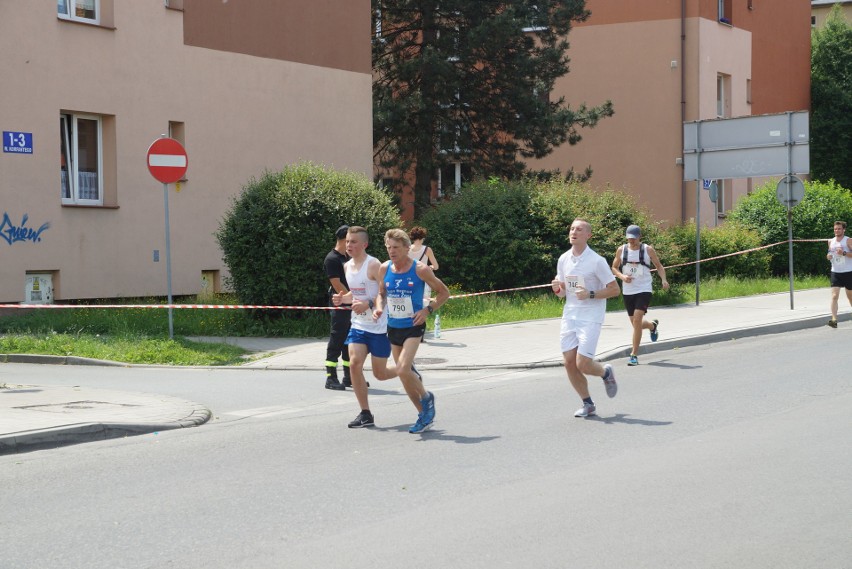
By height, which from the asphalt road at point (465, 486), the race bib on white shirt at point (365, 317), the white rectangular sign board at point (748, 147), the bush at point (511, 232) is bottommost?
the asphalt road at point (465, 486)

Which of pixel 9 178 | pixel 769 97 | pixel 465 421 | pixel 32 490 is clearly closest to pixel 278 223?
pixel 9 178

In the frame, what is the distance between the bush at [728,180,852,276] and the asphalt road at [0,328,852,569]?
18521 millimetres

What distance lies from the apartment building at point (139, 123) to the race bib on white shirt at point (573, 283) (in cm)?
1194

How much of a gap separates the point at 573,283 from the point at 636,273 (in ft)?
13.7

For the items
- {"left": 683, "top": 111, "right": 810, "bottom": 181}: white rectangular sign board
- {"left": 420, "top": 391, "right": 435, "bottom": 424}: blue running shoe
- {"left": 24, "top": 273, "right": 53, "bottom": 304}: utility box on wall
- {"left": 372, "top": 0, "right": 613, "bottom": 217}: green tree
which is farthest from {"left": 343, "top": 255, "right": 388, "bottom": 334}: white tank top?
{"left": 372, "top": 0, "right": 613, "bottom": 217}: green tree

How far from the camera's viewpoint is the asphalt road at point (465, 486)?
5453 mm

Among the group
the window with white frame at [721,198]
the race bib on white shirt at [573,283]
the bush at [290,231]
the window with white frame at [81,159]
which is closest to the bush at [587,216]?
the bush at [290,231]

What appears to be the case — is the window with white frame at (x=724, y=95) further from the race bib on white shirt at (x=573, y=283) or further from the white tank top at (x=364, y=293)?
the white tank top at (x=364, y=293)

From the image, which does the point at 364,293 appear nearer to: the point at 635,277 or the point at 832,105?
the point at 635,277

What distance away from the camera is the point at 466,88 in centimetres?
3009

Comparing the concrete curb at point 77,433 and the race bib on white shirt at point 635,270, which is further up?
the race bib on white shirt at point 635,270

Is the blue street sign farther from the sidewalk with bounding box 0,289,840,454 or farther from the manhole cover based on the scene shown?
the manhole cover

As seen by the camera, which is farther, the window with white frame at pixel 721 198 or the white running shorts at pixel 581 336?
the window with white frame at pixel 721 198

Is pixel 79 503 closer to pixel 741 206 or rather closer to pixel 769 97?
pixel 741 206
